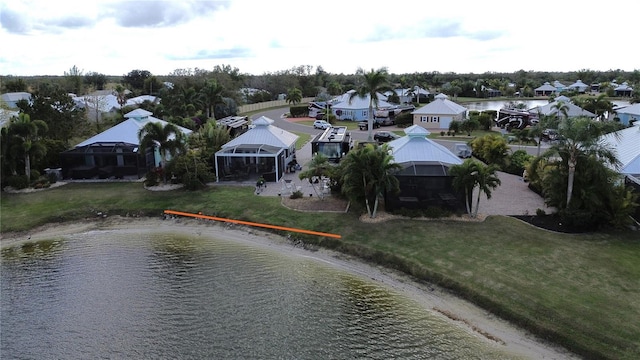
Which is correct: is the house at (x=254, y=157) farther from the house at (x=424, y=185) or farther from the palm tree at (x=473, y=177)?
the palm tree at (x=473, y=177)

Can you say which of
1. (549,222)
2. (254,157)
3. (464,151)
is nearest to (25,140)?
(254,157)

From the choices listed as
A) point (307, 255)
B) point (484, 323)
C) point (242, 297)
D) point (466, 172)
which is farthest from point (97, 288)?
point (466, 172)

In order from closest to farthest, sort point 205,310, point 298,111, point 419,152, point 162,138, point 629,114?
point 205,310, point 419,152, point 162,138, point 629,114, point 298,111

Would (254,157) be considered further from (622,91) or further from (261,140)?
(622,91)

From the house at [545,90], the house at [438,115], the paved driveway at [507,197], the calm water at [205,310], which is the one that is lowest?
the calm water at [205,310]

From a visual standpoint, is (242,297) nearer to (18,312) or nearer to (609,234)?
(18,312)

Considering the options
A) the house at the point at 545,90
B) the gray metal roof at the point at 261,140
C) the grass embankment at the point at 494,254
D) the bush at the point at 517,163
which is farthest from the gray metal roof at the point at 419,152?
the house at the point at 545,90
